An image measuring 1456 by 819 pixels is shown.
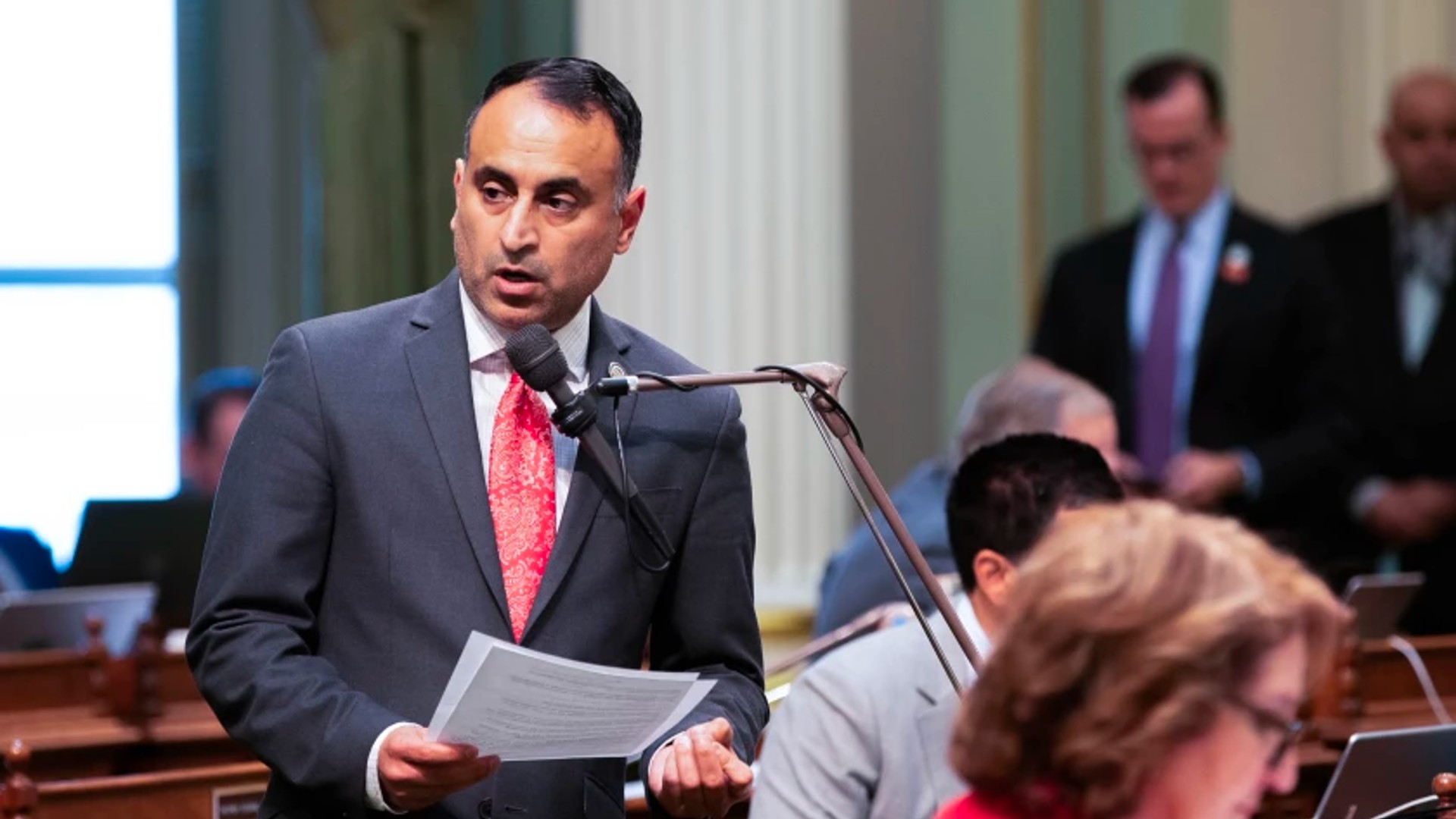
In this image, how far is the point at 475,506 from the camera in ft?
7.41

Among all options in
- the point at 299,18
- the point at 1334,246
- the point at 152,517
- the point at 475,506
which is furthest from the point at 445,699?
the point at 299,18

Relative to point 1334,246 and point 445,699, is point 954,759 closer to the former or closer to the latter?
point 445,699

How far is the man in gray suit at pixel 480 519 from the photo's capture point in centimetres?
219

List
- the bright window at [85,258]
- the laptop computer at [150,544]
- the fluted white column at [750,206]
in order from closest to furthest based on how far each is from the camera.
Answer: the laptop computer at [150,544], the fluted white column at [750,206], the bright window at [85,258]

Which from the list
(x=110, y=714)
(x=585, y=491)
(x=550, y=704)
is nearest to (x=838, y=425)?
(x=585, y=491)

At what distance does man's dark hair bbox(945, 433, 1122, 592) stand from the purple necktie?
247cm

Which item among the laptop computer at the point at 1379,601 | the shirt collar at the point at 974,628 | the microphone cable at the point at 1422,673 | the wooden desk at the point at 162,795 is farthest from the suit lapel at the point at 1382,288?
the wooden desk at the point at 162,795

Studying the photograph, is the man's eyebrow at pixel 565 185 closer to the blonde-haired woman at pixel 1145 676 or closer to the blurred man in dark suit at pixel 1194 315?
the blonde-haired woman at pixel 1145 676

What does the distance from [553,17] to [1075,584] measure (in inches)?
205

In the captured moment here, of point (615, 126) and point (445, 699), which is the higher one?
point (615, 126)

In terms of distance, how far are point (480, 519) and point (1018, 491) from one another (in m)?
0.99

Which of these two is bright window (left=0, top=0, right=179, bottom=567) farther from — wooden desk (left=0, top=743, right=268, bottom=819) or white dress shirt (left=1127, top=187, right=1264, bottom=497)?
wooden desk (left=0, top=743, right=268, bottom=819)

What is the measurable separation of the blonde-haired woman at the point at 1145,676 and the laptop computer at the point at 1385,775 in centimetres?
133

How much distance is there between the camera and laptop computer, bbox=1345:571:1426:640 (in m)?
4.12
